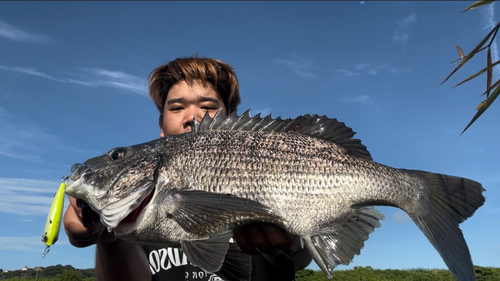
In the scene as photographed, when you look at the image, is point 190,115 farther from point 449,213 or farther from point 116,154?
point 449,213

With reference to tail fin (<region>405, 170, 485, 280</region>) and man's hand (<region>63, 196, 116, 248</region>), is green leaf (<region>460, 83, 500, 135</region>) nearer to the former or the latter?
tail fin (<region>405, 170, 485, 280</region>)

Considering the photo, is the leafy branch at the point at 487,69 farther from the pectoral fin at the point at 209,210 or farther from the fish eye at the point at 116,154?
the fish eye at the point at 116,154

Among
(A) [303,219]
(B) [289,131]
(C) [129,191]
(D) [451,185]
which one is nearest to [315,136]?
(B) [289,131]

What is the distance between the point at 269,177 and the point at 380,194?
3.06 ft

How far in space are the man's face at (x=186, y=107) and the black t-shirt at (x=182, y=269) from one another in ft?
4.54

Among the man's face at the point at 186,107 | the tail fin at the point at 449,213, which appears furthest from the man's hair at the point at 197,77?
the tail fin at the point at 449,213

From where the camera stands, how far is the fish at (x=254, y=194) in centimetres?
273

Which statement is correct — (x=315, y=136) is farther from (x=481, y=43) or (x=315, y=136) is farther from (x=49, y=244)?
(x=49, y=244)

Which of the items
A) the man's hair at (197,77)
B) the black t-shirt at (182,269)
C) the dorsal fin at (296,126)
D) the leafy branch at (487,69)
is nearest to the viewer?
the leafy branch at (487,69)

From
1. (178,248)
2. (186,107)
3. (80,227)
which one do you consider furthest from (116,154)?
(178,248)

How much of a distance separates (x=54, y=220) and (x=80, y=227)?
0.77 ft

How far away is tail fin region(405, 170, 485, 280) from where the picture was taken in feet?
9.37

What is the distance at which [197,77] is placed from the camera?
468 cm

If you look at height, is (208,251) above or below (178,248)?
below
